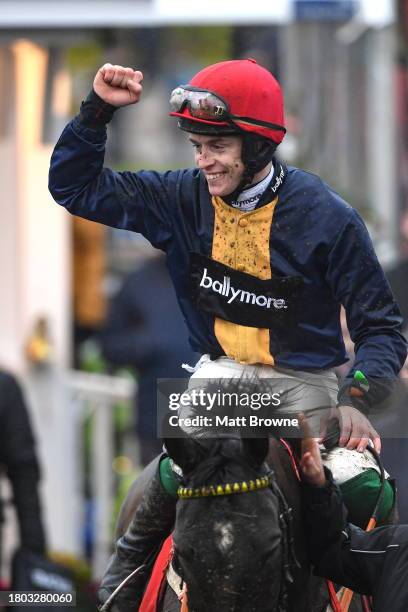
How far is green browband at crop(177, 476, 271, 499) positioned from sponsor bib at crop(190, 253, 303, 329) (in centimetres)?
60

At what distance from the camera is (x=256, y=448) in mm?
3863

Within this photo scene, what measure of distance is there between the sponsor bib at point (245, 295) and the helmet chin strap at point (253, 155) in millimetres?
245

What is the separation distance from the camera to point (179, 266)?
14.7 ft

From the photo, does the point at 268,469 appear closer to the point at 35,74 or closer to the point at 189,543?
the point at 189,543

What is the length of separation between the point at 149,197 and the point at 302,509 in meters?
1.06

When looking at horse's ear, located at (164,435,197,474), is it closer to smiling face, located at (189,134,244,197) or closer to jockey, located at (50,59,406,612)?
jockey, located at (50,59,406,612)

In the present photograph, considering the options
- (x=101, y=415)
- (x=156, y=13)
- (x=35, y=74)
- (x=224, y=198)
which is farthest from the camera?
(x=101, y=415)

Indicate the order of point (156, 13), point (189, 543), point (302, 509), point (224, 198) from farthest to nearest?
point (156, 13), point (224, 198), point (302, 509), point (189, 543)

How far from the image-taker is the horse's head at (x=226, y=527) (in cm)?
374

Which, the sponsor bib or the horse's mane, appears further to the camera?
the sponsor bib

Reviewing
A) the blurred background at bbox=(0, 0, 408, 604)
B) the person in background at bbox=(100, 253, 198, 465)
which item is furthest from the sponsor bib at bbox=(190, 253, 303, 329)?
the person in background at bbox=(100, 253, 198, 465)

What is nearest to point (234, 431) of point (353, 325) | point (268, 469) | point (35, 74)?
point (268, 469)

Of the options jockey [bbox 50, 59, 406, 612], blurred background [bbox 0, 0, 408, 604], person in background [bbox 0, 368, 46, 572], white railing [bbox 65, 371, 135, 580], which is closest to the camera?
jockey [bbox 50, 59, 406, 612]

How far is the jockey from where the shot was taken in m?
4.18
